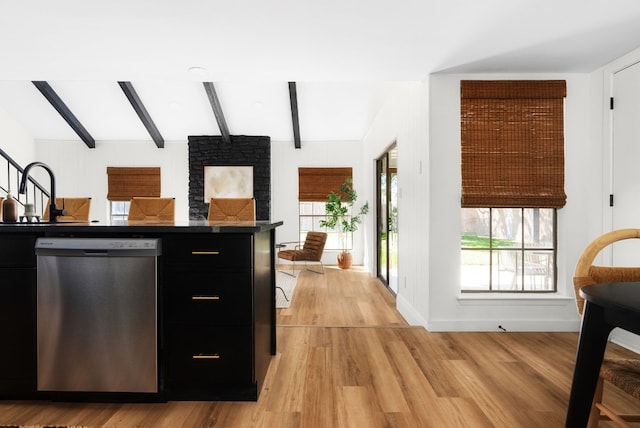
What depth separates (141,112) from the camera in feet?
18.8

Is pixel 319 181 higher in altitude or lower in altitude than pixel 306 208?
higher

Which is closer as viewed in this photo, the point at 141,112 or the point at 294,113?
the point at 141,112

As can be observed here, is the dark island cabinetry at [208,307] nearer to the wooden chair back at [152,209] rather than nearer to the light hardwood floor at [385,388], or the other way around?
the light hardwood floor at [385,388]

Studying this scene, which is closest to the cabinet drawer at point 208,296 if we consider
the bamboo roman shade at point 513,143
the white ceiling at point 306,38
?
the white ceiling at point 306,38

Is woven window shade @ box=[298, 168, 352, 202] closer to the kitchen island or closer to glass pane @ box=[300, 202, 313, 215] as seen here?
glass pane @ box=[300, 202, 313, 215]

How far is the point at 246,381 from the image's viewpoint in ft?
5.75

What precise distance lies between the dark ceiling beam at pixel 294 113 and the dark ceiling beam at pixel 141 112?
7.94ft

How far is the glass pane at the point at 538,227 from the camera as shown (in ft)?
9.98

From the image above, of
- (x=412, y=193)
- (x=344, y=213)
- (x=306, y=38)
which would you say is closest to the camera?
(x=306, y=38)

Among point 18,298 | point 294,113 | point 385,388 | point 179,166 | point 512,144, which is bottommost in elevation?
point 385,388

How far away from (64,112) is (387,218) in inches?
221

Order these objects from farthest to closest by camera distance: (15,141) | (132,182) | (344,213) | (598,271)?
(132,182), (344,213), (15,141), (598,271)

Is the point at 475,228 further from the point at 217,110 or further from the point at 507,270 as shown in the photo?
the point at 217,110

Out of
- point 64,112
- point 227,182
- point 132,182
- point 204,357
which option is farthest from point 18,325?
point 132,182
